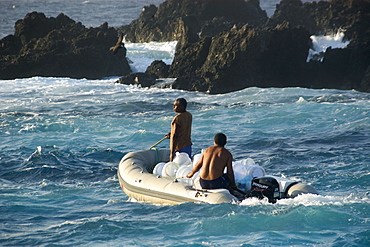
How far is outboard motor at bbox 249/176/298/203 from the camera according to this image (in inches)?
409

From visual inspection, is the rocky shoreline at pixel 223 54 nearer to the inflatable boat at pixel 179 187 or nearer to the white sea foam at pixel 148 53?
the white sea foam at pixel 148 53

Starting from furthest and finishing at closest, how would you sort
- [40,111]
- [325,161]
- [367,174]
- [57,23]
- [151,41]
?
1. [151,41]
2. [57,23]
3. [40,111]
4. [325,161]
5. [367,174]

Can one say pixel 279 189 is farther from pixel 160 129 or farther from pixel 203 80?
pixel 203 80

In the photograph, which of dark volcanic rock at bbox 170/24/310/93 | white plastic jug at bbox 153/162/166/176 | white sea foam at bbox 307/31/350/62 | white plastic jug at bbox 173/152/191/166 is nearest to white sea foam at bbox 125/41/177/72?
dark volcanic rock at bbox 170/24/310/93

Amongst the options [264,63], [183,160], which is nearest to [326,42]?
[264,63]

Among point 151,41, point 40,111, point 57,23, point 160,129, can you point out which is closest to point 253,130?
point 160,129

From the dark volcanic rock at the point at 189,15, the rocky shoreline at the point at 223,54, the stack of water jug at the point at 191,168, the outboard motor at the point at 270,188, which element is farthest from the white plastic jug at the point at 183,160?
the dark volcanic rock at the point at 189,15

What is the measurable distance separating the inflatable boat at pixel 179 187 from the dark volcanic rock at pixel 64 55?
22.3 m

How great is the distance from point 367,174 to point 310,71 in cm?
1768

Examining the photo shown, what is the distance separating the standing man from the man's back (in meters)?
1.69

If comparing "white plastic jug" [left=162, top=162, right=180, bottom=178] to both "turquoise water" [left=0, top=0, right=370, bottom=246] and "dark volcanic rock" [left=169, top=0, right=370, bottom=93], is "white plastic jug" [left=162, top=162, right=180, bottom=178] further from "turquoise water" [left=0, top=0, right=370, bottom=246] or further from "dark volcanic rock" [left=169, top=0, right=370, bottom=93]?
"dark volcanic rock" [left=169, top=0, right=370, bottom=93]

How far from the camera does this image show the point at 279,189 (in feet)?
34.7

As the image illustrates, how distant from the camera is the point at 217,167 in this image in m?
10.3

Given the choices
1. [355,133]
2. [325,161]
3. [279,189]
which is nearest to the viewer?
[279,189]
